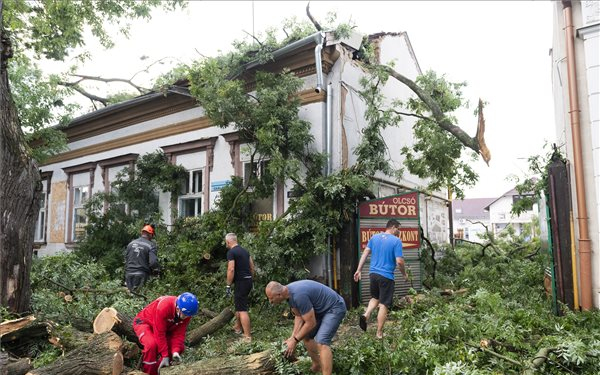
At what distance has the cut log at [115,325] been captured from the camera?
5621mm

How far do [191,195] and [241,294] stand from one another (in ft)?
19.3

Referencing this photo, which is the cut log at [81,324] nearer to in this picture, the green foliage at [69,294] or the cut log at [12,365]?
the green foliage at [69,294]

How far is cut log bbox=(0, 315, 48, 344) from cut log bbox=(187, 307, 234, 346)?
188 centimetres

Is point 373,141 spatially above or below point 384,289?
above

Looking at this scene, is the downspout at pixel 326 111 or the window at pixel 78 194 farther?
the window at pixel 78 194

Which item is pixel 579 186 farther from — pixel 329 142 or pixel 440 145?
pixel 329 142

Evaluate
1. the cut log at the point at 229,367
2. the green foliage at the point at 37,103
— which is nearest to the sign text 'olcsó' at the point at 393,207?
the cut log at the point at 229,367

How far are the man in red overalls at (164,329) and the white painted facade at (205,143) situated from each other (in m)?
5.33

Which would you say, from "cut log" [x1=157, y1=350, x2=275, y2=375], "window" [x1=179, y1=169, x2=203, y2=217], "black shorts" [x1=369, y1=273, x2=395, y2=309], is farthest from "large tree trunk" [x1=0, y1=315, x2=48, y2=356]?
"window" [x1=179, y1=169, x2=203, y2=217]

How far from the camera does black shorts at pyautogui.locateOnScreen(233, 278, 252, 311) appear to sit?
22.4 feet

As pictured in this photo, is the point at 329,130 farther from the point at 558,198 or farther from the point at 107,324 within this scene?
the point at 107,324

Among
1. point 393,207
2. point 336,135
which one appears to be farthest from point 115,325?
point 393,207

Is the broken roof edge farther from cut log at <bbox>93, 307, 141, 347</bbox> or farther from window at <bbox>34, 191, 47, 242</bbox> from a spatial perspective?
window at <bbox>34, 191, 47, 242</bbox>

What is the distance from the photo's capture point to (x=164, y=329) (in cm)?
498
